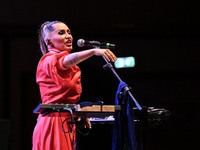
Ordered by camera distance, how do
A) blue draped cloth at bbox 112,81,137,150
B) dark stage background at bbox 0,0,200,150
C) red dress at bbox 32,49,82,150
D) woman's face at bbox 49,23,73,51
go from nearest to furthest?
blue draped cloth at bbox 112,81,137,150 → red dress at bbox 32,49,82,150 → woman's face at bbox 49,23,73,51 → dark stage background at bbox 0,0,200,150

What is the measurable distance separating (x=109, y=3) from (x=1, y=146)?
3.40 m

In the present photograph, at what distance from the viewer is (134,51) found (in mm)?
5625

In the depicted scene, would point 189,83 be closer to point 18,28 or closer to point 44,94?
point 18,28

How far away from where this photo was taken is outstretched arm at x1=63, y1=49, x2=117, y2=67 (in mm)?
1952

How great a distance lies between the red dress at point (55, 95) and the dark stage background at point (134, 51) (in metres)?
3.06

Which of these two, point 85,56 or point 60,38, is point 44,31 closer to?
point 60,38

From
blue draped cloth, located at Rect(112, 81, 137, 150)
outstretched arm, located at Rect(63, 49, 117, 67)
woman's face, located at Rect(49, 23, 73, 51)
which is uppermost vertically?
woman's face, located at Rect(49, 23, 73, 51)

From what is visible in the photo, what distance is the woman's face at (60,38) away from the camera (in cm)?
229

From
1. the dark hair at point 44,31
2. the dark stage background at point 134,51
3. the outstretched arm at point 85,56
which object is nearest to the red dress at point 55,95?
the outstretched arm at point 85,56

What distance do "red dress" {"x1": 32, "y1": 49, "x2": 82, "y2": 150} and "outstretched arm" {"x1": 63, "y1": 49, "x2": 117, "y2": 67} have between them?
60 mm

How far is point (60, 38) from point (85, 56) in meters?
0.37

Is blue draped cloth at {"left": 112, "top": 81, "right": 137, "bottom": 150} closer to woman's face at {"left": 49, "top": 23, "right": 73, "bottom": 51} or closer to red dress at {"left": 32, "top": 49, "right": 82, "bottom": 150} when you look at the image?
red dress at {"left": 32, "top": 49, "right": 82, "bottom": 150}

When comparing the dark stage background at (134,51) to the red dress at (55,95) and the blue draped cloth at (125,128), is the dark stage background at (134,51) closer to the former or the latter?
the red dress at (55,95)

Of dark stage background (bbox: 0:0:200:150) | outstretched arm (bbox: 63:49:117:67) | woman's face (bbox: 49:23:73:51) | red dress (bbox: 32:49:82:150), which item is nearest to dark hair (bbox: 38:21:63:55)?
woman's face (bbox: 49:23:73:51)
